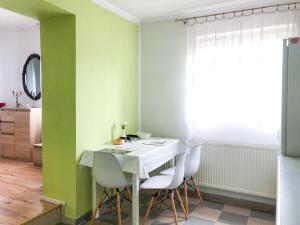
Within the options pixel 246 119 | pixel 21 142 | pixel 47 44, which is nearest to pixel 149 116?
pixel 246 119

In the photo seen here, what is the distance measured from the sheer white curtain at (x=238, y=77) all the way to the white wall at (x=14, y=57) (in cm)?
329

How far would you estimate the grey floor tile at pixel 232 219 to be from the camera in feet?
9.26

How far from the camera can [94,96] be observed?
2.98 meters

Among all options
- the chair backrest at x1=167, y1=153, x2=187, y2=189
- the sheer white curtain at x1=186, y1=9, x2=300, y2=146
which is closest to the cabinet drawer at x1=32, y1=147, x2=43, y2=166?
the sheer white curtain at x1=186, y1=9, x2=300, y2=146

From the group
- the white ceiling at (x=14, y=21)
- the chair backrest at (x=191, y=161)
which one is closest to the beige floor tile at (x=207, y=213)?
the chair backrest at (x=191, y=161)

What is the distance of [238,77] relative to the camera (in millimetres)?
3141

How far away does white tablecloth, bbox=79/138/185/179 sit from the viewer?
2.53m

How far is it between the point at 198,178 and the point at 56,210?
1.85 meters

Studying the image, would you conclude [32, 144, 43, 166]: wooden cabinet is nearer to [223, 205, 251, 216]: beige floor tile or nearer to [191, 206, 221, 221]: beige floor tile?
[191, 206, 221, 221]: beige floor tile

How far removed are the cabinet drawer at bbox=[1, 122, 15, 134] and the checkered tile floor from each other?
2917 mm

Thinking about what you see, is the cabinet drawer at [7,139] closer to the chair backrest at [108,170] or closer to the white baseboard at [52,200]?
the white baseboard at [52,200]

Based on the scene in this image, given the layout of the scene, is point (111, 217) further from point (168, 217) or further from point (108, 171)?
point (108, 171)

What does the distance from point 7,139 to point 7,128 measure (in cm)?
22

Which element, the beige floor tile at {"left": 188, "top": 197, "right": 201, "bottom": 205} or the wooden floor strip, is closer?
the wooden floor strip
